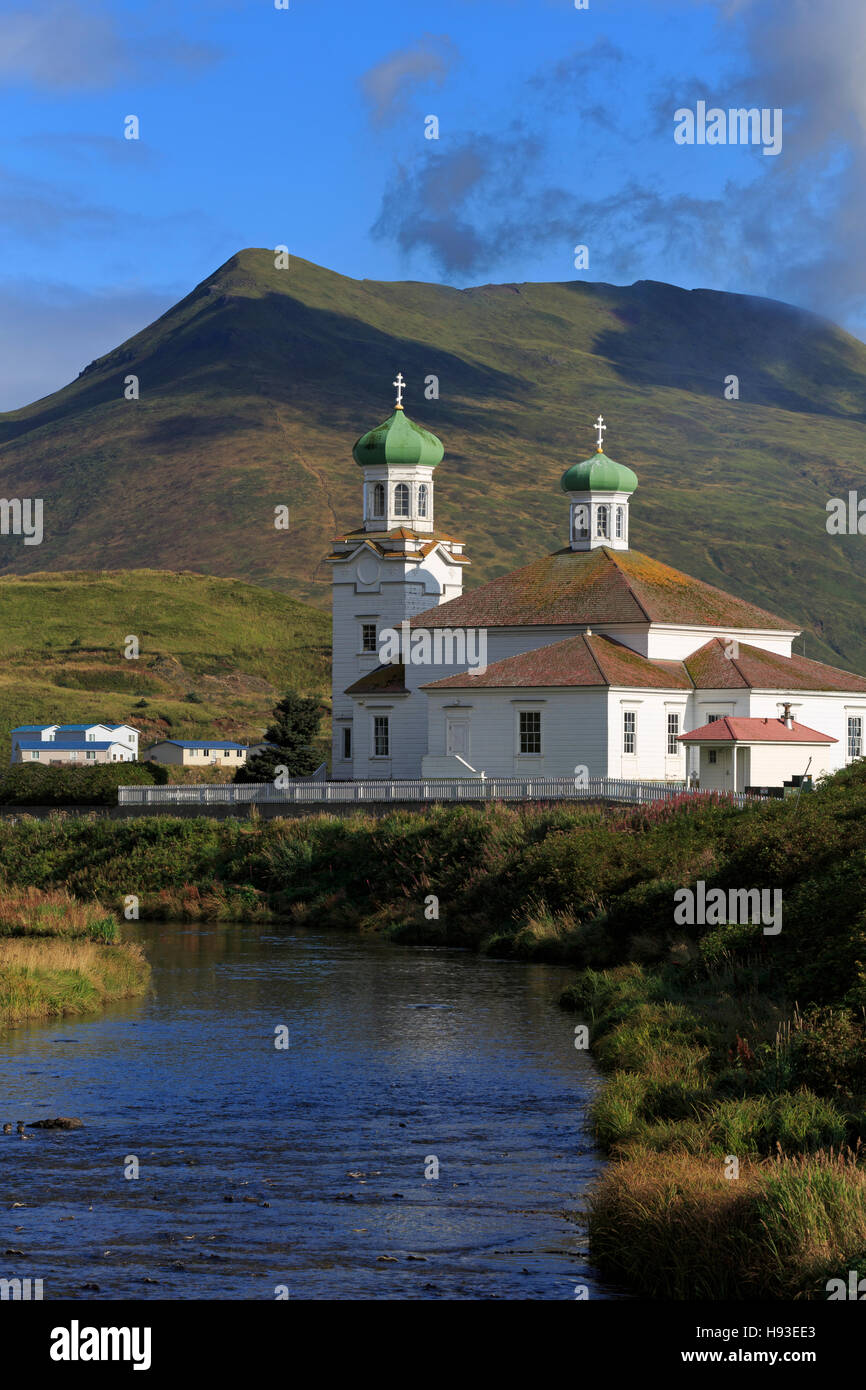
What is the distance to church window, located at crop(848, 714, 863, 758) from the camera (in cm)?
6806

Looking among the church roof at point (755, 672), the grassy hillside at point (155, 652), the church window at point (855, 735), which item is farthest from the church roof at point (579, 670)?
the grassy hillside at point (155, 652)

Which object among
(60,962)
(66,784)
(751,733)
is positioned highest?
(751,733)

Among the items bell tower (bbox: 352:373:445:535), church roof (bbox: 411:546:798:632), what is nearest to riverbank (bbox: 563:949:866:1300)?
church roof (bbox: 411:546:798:632)

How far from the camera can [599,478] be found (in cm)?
7481

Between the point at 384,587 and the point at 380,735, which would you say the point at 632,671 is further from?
the point at 384,587

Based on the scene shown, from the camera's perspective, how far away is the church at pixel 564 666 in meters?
61.7

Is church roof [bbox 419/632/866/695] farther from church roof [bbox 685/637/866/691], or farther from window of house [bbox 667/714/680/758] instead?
window of house [bbox 667/714/680/758]

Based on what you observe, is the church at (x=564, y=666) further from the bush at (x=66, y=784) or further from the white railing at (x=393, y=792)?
the bush at (x=66, y=784)

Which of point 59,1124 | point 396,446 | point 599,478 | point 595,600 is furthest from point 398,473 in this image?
point 59,1124

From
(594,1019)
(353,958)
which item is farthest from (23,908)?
(594,1019)

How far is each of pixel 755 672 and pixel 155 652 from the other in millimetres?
85435

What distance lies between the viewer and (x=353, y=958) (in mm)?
37969

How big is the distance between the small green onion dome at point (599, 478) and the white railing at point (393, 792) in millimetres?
22950

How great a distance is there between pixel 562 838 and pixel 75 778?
23925 millimetres
